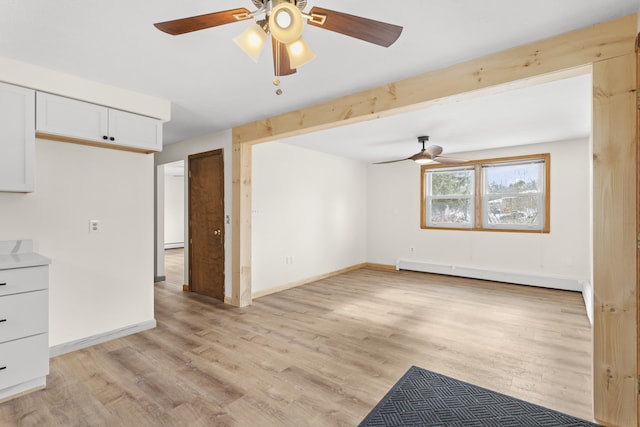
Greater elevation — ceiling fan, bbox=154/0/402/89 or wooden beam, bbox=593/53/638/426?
ceiling fan, bbox=154/0/402/89

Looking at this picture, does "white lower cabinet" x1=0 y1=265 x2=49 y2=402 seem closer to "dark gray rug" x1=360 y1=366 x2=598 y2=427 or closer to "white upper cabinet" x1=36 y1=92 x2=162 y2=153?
"white upper cabinet" x1=36 y1=92 x2=162 y2=153

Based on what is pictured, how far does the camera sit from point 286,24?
1.35m

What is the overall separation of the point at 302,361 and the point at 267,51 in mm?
2473

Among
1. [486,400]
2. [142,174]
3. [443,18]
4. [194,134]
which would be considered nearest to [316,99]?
[443,18]

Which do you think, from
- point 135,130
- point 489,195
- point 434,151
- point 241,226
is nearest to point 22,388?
point 135,130

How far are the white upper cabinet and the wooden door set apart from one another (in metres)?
1.31

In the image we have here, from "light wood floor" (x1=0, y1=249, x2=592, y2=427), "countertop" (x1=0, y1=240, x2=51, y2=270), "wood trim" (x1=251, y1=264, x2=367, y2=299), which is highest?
"countertop" (x1=0, y1=240, x2=51, y2=270)

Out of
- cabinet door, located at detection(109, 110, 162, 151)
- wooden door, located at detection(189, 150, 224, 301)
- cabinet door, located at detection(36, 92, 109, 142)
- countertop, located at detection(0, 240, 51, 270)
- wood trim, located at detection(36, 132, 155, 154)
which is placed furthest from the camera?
wooden door, located at detection(189, 150, 224, 301)

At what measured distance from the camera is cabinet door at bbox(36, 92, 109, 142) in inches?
102

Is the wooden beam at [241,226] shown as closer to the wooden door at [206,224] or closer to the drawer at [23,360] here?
the wooden door at [206,224]

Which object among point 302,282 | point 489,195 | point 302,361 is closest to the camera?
point 302,361

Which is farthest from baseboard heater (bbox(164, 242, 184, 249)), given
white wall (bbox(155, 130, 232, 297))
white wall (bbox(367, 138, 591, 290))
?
white wall (bbox(367, 138, 591, 290))

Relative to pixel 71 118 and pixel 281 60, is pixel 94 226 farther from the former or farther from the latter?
pixel 281 60

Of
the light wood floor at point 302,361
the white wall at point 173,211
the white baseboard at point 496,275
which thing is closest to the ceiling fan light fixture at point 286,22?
the light wood floor at point 302,361
